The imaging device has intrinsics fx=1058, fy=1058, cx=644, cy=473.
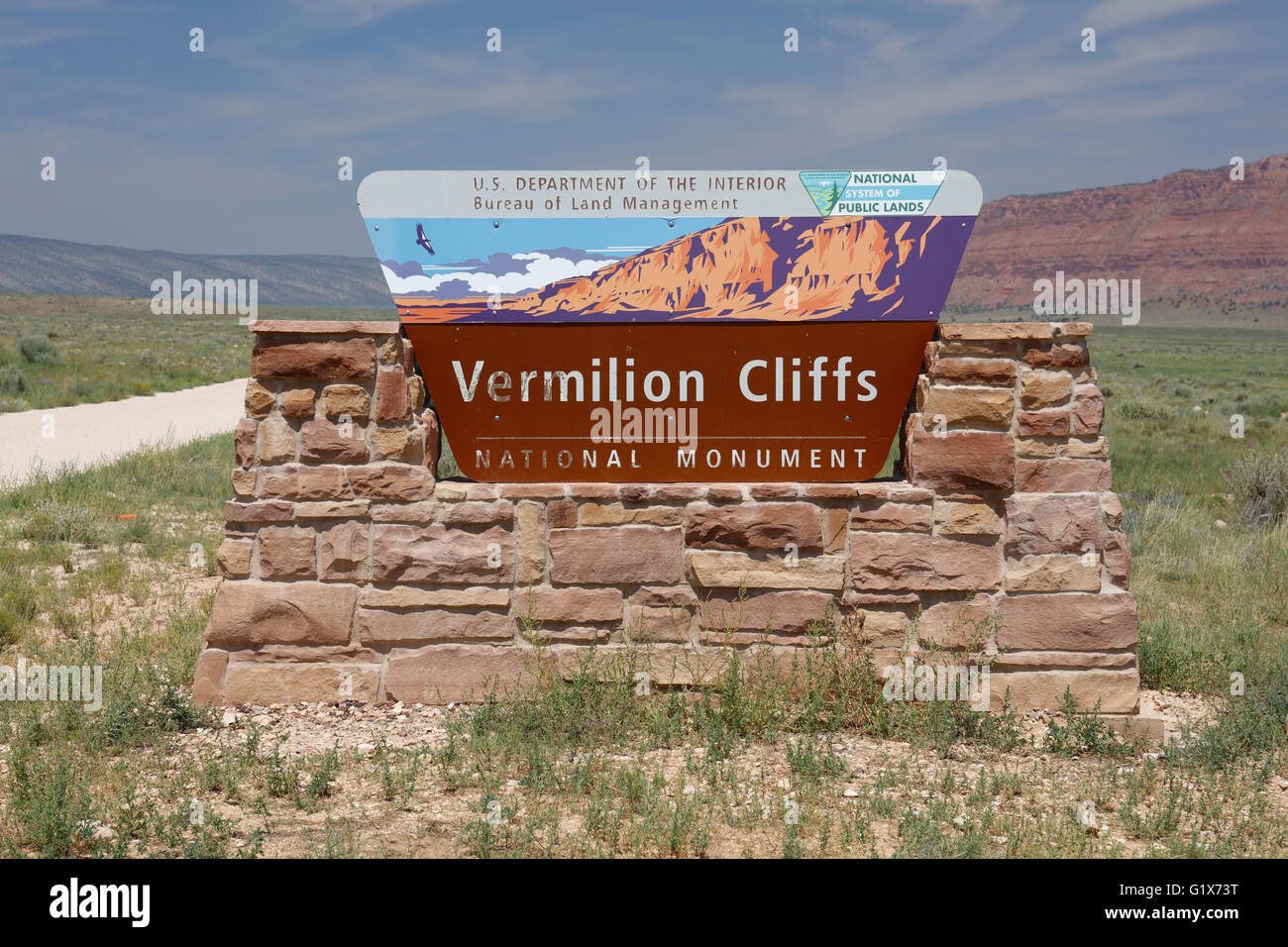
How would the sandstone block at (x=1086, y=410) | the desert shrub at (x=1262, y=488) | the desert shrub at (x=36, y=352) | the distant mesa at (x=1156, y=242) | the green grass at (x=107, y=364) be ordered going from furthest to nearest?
1. the distant mesa at (x=1156, y=242)
2. the desert shrub at (x=36, y=352)
3. the green grass at (x=107, y=364)
4. the desert shrub at (x=1262, y=488)
5. the sandstone block at (x=1086, y=410)

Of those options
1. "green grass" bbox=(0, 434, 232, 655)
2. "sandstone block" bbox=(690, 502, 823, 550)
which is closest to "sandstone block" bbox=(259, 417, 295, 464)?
"sandstone block" bbox=(690, 502, 823, 550)

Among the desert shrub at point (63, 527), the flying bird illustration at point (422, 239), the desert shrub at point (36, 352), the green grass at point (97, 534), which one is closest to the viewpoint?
the flying bird illustration at point (422, 239)

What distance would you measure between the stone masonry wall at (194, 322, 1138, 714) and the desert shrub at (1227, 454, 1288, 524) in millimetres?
6402

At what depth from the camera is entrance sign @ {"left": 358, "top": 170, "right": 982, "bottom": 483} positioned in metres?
5.34

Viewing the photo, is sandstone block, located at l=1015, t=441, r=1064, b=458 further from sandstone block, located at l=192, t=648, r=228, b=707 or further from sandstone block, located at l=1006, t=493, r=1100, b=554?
sandstone block, located at l=192, t=648, r=228, b=707

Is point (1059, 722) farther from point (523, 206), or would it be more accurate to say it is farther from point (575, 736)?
point (523, 206)

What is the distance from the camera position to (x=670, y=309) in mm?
5371

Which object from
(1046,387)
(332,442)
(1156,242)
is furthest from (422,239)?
(1156,242)

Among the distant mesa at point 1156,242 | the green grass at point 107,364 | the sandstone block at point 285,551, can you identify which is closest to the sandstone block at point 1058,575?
the sandstone block at point 285,551

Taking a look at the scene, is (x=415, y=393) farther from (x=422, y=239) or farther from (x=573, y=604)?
(x=573, y=604)

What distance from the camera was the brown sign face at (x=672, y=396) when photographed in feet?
17.8

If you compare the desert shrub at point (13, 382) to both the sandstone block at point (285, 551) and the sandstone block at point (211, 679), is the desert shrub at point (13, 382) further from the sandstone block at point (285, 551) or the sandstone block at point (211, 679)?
the sandstone block at point (285, 551)

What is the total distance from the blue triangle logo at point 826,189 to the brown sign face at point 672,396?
0.60m

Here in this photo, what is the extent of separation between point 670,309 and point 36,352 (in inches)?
1151
